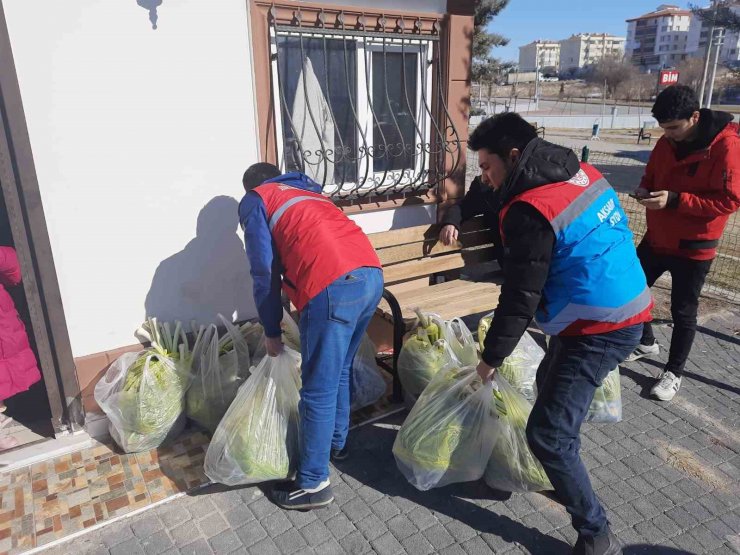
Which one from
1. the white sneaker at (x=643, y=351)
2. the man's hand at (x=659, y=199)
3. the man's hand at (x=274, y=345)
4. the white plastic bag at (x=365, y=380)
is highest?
the man's hand at (x=659, y=199)

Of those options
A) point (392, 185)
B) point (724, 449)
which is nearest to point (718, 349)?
point (724, 449)

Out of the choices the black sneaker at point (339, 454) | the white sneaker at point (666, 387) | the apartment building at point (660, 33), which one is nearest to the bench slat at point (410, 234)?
the black sneaker at point (339, 454)

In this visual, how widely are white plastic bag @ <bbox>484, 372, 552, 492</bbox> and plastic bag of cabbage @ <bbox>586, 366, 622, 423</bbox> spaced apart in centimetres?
74

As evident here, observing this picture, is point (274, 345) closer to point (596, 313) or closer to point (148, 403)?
point (148, 403)

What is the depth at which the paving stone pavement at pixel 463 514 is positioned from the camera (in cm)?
241

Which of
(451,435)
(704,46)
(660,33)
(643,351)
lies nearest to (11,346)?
(451,435)

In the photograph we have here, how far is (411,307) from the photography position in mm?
3482

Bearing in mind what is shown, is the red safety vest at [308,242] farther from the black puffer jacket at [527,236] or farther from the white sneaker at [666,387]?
the white sneaker at [666,387]

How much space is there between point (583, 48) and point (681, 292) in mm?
128872

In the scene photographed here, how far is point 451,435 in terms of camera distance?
2555 mm

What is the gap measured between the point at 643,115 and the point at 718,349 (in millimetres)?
41615

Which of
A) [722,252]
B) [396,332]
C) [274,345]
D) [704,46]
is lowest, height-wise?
[722,252]

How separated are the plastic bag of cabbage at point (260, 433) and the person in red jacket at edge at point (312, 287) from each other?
82mm

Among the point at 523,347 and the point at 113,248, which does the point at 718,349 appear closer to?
the point at 523,347
